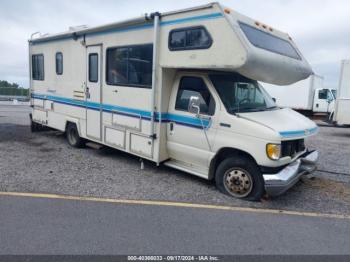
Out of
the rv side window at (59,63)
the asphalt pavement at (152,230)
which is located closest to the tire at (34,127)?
the rv side window at (59,63)

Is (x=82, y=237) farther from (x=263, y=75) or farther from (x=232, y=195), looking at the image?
(x=263, y=75)

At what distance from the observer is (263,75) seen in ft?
15.5

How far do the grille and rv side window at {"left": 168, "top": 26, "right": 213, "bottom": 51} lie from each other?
2.05 metres

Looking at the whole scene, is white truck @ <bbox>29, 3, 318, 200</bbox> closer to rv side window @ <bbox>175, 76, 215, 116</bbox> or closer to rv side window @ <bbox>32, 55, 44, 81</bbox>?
rv side window @ <bbox>175, 76, 215, 116</bbox>

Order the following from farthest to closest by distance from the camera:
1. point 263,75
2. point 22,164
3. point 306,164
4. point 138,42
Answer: point 22,164 < point 138,42 < point 306,164 < point 263,75

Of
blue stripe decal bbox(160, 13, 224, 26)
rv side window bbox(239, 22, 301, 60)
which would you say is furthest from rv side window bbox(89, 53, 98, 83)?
rv side window bbox(239, 22, 301, 60)

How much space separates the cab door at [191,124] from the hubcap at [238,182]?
51cm

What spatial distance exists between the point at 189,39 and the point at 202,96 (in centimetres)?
102

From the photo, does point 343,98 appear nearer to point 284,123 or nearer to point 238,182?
point 284,123

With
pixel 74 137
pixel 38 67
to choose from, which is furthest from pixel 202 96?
pixel 38 67

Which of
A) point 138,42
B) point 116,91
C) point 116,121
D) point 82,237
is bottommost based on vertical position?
point 82,237

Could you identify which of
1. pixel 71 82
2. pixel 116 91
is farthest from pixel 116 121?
pixel 71 82

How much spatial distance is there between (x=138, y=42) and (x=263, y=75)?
2641 millimetres

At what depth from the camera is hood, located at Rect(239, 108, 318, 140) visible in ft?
14.6
